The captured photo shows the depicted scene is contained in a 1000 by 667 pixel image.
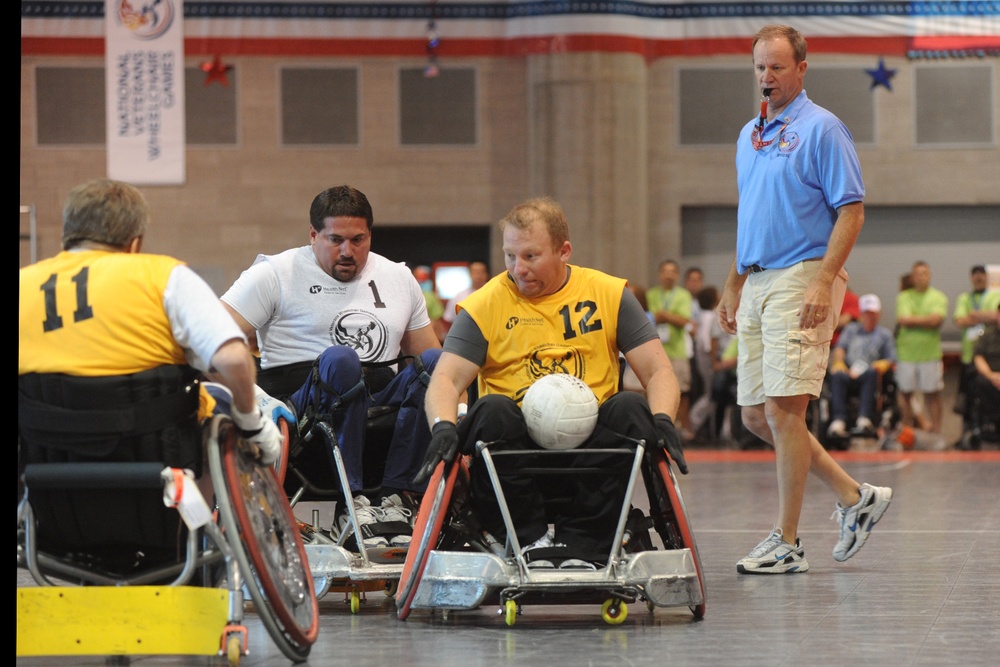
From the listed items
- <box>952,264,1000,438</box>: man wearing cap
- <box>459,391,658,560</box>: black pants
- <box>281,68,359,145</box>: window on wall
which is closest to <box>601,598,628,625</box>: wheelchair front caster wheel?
<box>459,391,658,560</box>: black pants

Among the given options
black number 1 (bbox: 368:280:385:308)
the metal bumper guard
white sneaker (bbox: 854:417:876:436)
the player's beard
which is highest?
the player's beard

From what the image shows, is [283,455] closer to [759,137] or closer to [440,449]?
[440,449]

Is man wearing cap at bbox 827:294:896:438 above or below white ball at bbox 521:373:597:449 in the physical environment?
below

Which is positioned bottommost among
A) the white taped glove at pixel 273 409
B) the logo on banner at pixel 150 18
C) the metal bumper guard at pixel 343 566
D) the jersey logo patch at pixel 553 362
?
the metal bumper guard at pixel 343 566

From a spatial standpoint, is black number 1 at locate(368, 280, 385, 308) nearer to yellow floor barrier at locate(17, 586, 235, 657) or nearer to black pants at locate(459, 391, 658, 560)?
black pants at locate(459, 391, 658, 560)

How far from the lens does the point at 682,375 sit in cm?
1432

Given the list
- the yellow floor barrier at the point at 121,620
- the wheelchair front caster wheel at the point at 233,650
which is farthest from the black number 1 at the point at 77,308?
the wheelchair front caster wheel at the point at 233,650

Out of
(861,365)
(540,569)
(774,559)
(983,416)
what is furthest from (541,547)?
(983,416)

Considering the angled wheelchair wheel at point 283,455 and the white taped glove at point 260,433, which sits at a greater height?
the white taped glove at point 260,433

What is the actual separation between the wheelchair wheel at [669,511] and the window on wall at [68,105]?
14.2 meters

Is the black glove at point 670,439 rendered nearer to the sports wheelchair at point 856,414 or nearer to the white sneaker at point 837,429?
the sports wheelchair at point 856,414

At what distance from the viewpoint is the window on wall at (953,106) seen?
17.5 metres

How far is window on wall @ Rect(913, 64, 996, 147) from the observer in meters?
17.5

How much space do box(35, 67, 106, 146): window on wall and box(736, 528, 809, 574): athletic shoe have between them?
44.3 feet
